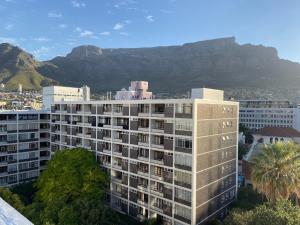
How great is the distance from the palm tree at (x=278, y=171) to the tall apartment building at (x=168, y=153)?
6.74 m

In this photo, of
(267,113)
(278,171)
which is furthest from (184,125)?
(267,113)

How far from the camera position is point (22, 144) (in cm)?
5978

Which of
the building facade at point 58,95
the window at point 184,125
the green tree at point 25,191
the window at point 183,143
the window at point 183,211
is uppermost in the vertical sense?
the building facade at point 58,95

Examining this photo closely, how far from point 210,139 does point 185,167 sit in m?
5.80

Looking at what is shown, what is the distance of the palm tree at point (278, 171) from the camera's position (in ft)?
108

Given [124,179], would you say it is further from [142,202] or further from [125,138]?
[125,138]

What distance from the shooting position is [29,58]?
186625 mm

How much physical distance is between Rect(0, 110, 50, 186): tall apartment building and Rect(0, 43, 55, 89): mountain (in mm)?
94614

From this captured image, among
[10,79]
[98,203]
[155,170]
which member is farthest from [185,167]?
[10,79]

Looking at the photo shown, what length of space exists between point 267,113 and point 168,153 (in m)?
143

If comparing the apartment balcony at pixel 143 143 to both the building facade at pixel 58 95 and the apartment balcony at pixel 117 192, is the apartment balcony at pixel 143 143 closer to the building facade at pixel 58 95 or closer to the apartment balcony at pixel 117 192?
the apartment balcony at pixel 117 192

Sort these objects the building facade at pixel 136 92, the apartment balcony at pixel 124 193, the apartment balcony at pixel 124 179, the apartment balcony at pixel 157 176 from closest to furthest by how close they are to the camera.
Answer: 1. the apartment balcony at pixel 157 176
2. the apartment balcony at pixel 124 179
3. the apartment balcony at pixel 124 193
4. the building facade at pixel 136 92

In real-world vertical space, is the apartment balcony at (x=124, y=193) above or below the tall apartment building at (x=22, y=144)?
below

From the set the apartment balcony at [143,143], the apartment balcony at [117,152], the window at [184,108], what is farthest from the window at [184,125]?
the apartment balcony at [117,152]
